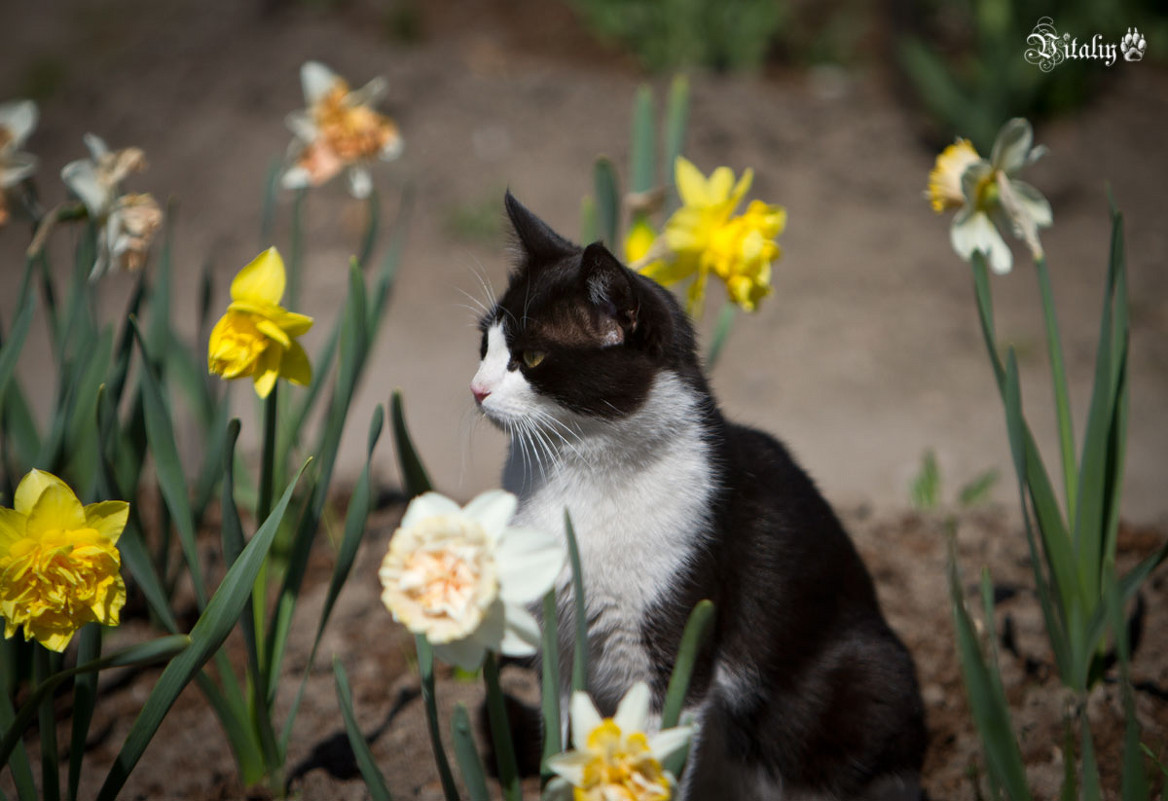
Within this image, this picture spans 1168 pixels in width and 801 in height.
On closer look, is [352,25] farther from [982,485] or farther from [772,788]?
[772,788]

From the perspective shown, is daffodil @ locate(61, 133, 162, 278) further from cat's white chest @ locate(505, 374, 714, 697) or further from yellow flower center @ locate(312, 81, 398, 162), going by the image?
cat's white chest @ locate(505, 374, 714, 697)

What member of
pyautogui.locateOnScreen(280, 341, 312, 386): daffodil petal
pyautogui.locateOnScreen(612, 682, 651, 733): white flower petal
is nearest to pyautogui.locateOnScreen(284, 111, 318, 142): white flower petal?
pyautogui.locateOnScreen(280, 341, 312, 386): daffodil petal

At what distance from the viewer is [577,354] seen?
1441 millimetres

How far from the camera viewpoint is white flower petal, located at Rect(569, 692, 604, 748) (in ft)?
3.40

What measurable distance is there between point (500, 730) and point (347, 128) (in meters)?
1.23

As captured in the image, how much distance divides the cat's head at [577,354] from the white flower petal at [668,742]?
1.75 feet

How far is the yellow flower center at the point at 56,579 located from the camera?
108 centimetres

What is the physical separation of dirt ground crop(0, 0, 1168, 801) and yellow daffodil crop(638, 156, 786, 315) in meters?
0.46

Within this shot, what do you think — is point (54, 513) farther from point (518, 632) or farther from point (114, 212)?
point (114, 212)

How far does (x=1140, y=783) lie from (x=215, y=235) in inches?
172

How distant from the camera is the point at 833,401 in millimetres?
3467

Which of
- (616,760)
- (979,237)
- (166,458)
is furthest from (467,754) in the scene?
(979,237)

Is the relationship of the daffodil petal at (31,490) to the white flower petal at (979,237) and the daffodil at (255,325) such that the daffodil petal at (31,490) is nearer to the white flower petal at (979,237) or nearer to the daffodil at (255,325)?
the daffodil at (255,325)
